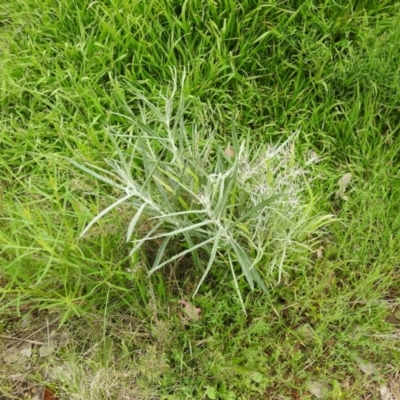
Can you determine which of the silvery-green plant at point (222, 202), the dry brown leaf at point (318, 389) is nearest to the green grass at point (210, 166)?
the dry brown leaf at point (318, 389)

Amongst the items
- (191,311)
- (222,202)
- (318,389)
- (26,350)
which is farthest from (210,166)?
(26,350)

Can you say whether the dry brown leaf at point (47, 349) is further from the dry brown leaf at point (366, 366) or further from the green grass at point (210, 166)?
the dry brown leaf at point (366, 366)

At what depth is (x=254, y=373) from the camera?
197cm

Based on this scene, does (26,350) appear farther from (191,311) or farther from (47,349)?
(191,311)

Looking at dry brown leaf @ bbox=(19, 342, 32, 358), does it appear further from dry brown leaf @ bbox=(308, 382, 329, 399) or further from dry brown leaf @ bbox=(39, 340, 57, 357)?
dry brown leaf @ bbox=(308, 382, 329, 399)

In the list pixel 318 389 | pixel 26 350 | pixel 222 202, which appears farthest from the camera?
pixel 26 350

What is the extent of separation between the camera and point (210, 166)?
78.0 inches

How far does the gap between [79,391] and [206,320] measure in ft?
1.88

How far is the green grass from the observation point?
197 cm

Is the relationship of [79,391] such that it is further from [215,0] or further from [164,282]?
[215,0]

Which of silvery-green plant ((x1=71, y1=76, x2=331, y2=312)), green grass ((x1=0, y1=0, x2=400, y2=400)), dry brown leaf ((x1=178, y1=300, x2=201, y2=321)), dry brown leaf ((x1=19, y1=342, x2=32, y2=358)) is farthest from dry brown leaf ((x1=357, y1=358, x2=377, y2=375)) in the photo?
dry brown leaf ((x1=19, y1=342, x2=32, y2=358))

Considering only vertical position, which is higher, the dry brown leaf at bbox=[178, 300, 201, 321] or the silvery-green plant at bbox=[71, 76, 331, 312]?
the silvery-green plant at bbox=[71, 76, 331, 312]

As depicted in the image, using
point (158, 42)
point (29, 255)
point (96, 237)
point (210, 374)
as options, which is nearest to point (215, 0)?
point (158, 42)

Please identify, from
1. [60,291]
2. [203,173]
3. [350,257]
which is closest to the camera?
[203,173]
